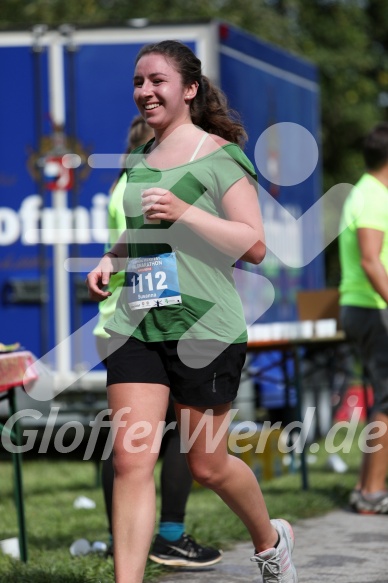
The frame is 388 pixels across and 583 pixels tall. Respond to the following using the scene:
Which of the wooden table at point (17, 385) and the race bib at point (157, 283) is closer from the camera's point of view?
the race bib at point (157, 283)

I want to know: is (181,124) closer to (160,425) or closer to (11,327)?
(160,425)

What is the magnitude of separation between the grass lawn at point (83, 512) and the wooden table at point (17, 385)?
0.17 metres

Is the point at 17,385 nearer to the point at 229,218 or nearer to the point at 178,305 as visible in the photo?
the point at 178,305

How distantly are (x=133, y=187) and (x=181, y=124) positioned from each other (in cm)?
27

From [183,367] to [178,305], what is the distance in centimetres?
20

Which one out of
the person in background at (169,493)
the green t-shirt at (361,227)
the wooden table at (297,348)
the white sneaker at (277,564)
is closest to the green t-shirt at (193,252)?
the white sneaker at (277,564)

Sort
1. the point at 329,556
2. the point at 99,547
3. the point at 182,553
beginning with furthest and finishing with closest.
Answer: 1. the point at 99,547
2. the point at 329,556
3. the point at 182,553

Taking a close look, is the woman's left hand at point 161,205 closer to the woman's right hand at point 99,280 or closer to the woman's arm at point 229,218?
the woman's arm at point 229,218

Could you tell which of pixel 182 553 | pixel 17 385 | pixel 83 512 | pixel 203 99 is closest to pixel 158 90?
pixel 203 99

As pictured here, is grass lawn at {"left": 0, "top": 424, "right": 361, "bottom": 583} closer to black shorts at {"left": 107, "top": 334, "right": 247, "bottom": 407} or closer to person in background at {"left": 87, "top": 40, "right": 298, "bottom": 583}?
person in background at {"left": 87, "top": 40, "right": 298, "bottom": 583}

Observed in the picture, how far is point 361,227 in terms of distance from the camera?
6.46 m

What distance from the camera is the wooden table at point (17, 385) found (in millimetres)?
5062

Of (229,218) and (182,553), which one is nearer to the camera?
(229,218)

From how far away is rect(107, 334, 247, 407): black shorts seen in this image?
13.4 feet
